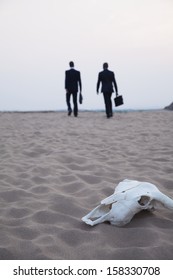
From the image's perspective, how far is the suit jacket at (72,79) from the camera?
1014cm

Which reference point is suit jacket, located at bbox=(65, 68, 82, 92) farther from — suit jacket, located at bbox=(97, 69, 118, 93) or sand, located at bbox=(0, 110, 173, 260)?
sand, located at bbox=(0, 110, 173, 260)

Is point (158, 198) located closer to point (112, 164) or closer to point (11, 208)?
point (11, 208)

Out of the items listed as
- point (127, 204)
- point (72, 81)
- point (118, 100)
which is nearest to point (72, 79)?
point (72, 81)

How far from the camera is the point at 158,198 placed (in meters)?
2.02

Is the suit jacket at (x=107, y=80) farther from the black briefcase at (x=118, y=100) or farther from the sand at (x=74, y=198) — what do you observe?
the sand at (x=74, y=198)

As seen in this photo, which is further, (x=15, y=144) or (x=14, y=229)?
(x=15, y=144)

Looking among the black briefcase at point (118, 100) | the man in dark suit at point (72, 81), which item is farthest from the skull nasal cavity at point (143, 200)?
the man in dark suit at point (72, 81)

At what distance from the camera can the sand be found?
1.70m

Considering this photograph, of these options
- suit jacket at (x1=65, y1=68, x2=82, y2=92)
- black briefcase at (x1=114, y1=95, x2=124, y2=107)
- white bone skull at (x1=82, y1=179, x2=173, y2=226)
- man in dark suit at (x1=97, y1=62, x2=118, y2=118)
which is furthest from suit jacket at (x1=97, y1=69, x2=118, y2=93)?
white bone skull at (x1=82, y1=179, x2=173, y2=226)

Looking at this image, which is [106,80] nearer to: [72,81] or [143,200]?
[72,81]

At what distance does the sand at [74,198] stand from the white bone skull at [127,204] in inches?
2.0

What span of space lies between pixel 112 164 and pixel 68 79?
708 centimetres

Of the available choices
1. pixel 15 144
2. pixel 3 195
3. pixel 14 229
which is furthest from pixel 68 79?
pixel 14 229
